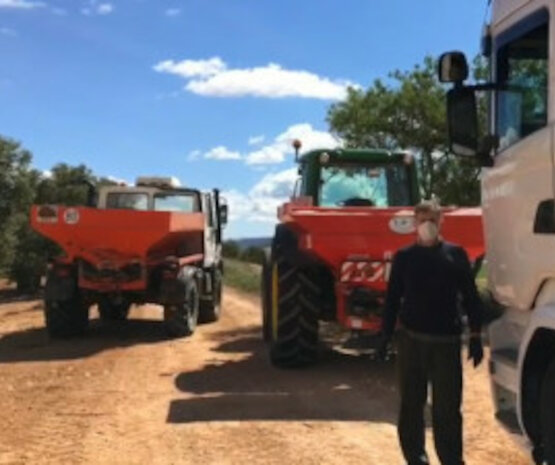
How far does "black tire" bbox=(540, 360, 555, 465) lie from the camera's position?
4.69m

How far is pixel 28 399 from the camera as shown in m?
10.0

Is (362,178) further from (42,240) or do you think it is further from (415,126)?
(42,240)

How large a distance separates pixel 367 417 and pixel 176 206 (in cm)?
966

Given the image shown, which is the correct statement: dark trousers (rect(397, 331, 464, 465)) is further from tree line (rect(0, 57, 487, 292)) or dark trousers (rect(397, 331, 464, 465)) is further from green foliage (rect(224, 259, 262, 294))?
green foliage (rect(224, 259, 262, 294))

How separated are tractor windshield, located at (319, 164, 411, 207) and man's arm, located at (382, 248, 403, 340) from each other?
637 cm

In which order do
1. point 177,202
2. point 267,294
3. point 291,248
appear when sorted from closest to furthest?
point 291,248 < point 267,294 < point 177,202

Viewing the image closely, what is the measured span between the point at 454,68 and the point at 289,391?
17.3 ft

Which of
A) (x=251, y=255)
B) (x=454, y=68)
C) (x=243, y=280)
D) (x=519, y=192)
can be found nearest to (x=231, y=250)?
(x=251, y=255)

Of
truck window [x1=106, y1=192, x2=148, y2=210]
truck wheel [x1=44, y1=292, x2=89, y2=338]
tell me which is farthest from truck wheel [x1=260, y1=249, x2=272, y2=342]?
truck window [x1=106, y1=192, x2=148, y2=210]

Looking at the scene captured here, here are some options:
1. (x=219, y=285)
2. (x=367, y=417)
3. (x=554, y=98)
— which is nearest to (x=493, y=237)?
(x=554, y=98)

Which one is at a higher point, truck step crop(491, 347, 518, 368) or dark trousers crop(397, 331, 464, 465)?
truck step crop(491, 347, 518, 368)

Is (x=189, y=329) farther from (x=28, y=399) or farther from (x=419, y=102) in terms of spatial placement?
(x=419, y=102)

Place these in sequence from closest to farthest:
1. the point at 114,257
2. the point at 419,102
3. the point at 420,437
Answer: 1. the point at 420,437
2. the point at 114,257
3. the point at 419,102

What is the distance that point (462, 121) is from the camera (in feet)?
18.4
